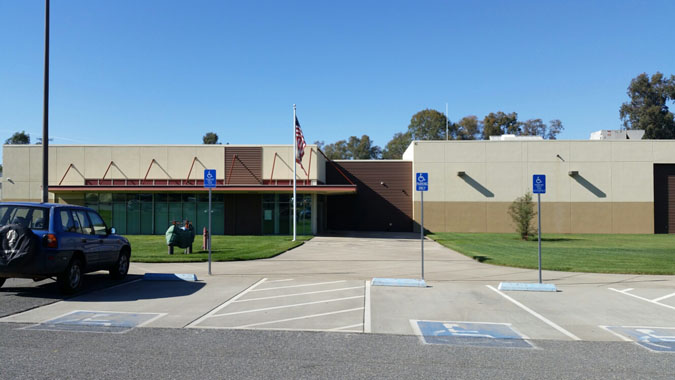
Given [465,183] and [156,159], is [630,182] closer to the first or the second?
[465,183]

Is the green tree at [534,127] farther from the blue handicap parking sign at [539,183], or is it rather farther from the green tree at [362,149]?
the blue handicap parking sign at [539,183]

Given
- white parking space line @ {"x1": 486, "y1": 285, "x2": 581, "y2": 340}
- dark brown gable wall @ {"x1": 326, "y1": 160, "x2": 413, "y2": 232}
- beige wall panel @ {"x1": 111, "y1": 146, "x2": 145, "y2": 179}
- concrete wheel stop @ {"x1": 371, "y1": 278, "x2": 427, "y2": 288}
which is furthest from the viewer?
dark brown gable wall @ {"x1": 326, "y1": 160, "x2": 413, "y2": 232}

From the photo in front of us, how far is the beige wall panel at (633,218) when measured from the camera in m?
35.4

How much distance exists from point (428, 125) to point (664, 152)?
54.6 meters

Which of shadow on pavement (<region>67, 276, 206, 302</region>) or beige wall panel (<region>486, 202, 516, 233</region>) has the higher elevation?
beige wall panel (<region>486, 202, 516, 233</region>)

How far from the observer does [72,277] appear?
32.5 feet

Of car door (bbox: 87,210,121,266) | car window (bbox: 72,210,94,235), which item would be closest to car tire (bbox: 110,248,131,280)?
car door (bbox: 87,210,121,266)

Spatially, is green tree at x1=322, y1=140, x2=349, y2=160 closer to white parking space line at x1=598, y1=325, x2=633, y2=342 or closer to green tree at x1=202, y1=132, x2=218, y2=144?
green tree at x1=202, y1=132, x2=218, y2=144

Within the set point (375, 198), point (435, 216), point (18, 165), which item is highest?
point (18, 165)

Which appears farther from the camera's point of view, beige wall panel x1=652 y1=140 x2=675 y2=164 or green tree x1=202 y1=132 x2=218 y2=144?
green tree x1=202 y1=132 x2=218 y2=144

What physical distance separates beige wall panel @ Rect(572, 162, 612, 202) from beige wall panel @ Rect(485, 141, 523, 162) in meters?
4.29

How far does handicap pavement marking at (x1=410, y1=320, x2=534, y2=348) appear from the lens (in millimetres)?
6820

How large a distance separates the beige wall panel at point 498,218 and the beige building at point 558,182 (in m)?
0.07

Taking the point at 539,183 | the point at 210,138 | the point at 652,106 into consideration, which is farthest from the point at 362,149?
the point at 539,183
